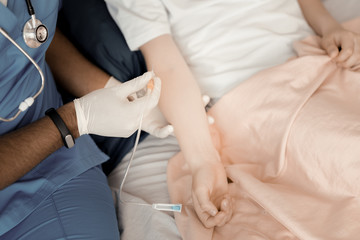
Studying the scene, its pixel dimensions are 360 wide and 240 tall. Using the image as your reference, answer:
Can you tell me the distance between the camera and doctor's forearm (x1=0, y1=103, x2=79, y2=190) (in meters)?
0.77

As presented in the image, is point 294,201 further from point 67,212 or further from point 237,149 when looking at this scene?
point 67,212

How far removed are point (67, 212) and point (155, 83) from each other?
1.26 ft

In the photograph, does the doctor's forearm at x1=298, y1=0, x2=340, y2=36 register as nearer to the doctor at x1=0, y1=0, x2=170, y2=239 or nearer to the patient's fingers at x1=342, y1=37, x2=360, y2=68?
the patient's fingers at x1=342, y1=37, x2=360, y2=68

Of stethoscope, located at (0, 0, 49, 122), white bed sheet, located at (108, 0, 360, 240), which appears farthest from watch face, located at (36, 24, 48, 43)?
white bed sheet, located at (108, 0, 360, 240)

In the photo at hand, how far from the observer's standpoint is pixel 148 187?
105 centimetres

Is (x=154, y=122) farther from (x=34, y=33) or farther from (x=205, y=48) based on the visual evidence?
(x=34, y=33)

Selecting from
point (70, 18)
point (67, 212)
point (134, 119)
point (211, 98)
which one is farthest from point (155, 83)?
point (70, 18)

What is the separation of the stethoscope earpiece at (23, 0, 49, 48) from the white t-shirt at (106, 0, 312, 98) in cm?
30

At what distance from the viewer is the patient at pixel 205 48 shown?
100cm

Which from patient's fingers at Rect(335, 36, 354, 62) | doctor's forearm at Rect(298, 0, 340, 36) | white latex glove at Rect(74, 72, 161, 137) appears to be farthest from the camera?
doctor's forearm at Rect(298, 0, 340, 36)

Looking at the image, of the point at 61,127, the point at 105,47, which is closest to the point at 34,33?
the point at 61,127

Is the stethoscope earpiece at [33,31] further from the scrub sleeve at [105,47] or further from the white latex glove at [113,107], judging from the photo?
the scrub sleeve at [105,47]

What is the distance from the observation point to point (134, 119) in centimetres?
92

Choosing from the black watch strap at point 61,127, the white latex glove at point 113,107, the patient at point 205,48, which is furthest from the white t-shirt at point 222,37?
the black watch strap at point 61,127
